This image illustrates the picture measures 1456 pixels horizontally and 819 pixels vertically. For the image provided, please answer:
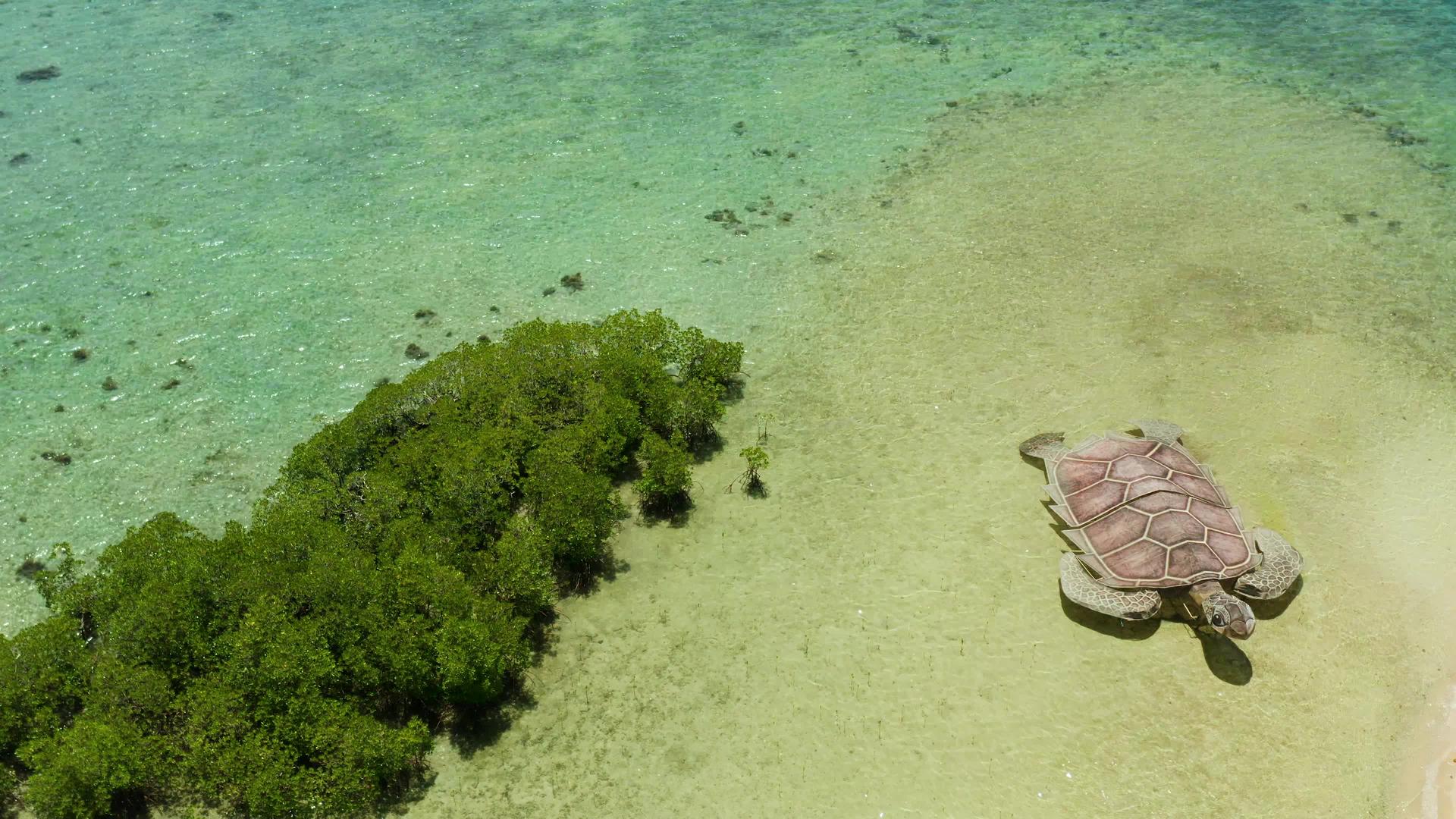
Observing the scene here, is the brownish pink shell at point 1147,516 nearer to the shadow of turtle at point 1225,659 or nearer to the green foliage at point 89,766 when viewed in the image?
the shadow of turtle at point 1225,659

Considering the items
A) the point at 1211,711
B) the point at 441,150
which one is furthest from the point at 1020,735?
the point at 441,150

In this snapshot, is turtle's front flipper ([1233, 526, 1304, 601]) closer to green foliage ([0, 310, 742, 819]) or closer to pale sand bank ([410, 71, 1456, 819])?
pale sand bank ([410, 71, 1456, 819])

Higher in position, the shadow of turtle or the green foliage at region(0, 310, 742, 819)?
the green foliage at region(0, 310, 742, 819)

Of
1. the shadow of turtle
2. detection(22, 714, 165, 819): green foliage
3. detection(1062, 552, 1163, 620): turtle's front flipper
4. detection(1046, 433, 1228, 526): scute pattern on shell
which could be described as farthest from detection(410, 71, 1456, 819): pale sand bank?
detection(22, 714, 165, 819): green foliage

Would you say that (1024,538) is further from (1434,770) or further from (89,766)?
(89,766)

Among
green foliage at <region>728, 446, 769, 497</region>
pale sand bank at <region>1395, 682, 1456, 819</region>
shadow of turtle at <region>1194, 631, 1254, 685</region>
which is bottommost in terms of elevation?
pale sand bank at <region>1395, 682, 1456, 819</region>
